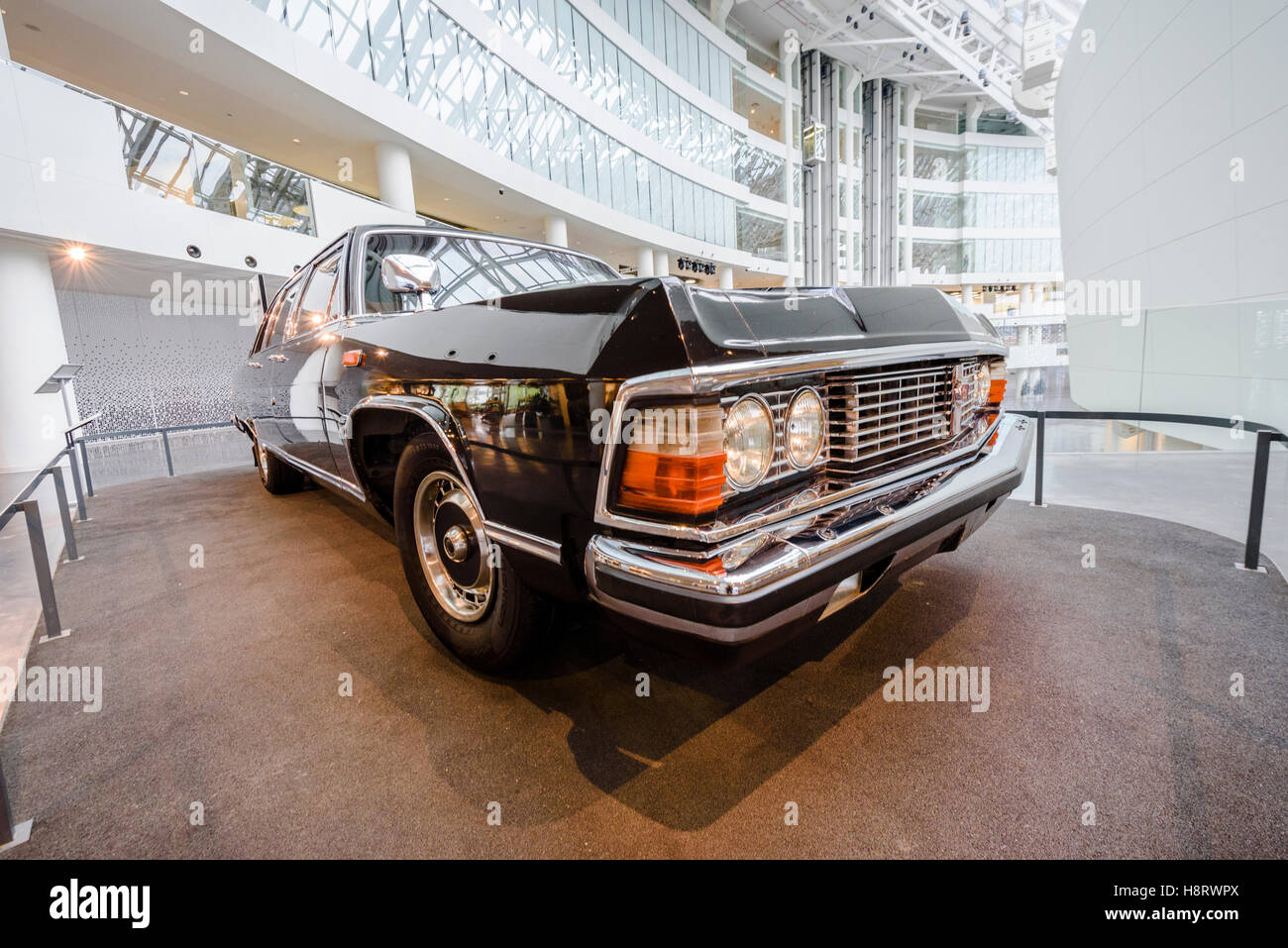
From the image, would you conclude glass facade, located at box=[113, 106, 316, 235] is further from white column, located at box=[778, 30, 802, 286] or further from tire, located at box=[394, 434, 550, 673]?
white column, located at box=[778, 30, 802, 286]

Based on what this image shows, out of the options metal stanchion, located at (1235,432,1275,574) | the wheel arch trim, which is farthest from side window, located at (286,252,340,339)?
metal stanchion, located at (1235,432,1275,574)

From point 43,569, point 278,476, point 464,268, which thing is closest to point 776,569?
point 464,268

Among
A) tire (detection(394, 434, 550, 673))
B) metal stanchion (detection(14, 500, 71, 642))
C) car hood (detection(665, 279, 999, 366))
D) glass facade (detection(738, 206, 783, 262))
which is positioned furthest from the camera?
glass facade (detection(738, 206, 783, 262))

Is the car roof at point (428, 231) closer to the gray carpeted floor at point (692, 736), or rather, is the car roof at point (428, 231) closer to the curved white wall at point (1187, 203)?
the gray carpeted floor at point (692, 736)

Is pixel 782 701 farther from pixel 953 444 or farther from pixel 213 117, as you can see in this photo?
pixel 213 117

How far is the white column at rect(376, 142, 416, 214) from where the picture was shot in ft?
41.4

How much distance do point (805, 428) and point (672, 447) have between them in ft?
1.65

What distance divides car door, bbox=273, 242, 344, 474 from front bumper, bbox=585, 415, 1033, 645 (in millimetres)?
2205

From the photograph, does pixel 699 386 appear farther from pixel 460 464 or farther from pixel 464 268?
pixel 464 268

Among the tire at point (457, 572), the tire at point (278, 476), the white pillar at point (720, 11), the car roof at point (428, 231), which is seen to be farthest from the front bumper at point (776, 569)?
the white pillar at point (720, 11)

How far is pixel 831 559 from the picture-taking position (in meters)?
1.27

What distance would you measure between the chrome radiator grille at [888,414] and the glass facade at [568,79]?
1377 centimetres

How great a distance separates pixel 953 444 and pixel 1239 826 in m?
1.28
